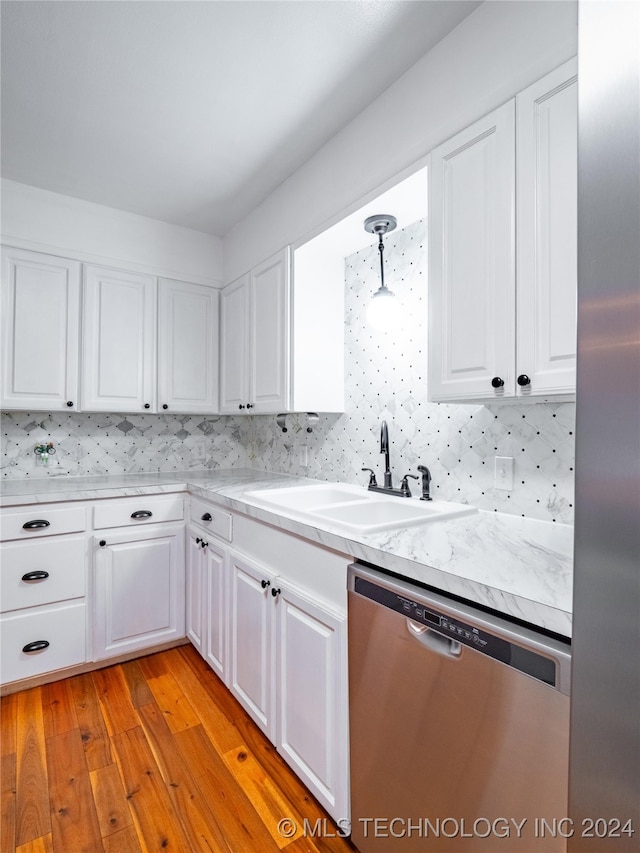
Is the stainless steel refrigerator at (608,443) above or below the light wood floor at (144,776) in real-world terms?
above

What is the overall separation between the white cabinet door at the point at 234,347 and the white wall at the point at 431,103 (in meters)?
0.55

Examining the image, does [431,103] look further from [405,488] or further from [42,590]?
[42,590]

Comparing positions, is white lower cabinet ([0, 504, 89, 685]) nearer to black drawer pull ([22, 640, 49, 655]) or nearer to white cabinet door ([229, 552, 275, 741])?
A: black drawer pull ([22, 640, 49, 655])

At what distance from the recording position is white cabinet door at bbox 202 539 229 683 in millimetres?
2004

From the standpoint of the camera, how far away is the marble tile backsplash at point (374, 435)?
4.89 ft

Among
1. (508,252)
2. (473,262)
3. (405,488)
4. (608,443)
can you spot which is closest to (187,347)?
(405,488)

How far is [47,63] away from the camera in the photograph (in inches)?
61.8

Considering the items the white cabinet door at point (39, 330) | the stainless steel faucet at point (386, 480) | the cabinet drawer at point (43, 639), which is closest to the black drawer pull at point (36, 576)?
the cabinet drawer at point (43, 639)

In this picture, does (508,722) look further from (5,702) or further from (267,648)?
(5,702)

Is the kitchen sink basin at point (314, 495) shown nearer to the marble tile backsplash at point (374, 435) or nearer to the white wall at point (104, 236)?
the marble tile backsplash at point (374, 435)

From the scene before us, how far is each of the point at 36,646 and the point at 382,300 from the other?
228 centimetres

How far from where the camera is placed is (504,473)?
157cm

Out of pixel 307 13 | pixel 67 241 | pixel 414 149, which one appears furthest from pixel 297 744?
pixel 67 241

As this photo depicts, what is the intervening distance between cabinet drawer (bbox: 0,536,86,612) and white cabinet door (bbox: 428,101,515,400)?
192 cm
